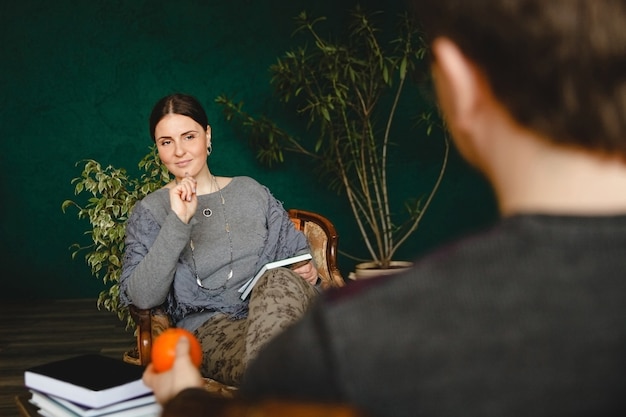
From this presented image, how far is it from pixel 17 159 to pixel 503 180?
18.7ft

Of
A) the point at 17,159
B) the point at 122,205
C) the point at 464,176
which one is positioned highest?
the point at 17,159

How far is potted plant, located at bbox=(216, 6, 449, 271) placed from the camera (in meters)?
5.10

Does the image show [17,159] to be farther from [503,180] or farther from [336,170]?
[503,180]

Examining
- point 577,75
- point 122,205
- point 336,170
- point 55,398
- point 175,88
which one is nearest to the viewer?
point 577,75

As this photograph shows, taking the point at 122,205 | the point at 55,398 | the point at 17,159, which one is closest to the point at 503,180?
the point at 55,398

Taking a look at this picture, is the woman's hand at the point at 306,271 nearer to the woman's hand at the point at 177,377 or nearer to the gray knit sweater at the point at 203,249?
the gray knit sweater at the point at 203,249

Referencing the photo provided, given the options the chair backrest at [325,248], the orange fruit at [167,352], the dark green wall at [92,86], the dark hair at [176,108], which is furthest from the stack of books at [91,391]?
the dark green wall at [92,86]

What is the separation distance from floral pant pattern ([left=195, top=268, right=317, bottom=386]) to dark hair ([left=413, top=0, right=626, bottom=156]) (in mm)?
1557

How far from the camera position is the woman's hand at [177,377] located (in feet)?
3.14

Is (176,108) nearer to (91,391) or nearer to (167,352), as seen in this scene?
(91,391)

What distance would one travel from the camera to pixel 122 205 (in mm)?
3605

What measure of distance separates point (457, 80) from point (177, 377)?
55cm

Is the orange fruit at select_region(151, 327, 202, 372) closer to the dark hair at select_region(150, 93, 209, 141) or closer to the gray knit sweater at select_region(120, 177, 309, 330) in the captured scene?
the gray knit sweater at select_region(120, 177, 309, 330)

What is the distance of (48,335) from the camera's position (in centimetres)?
480
